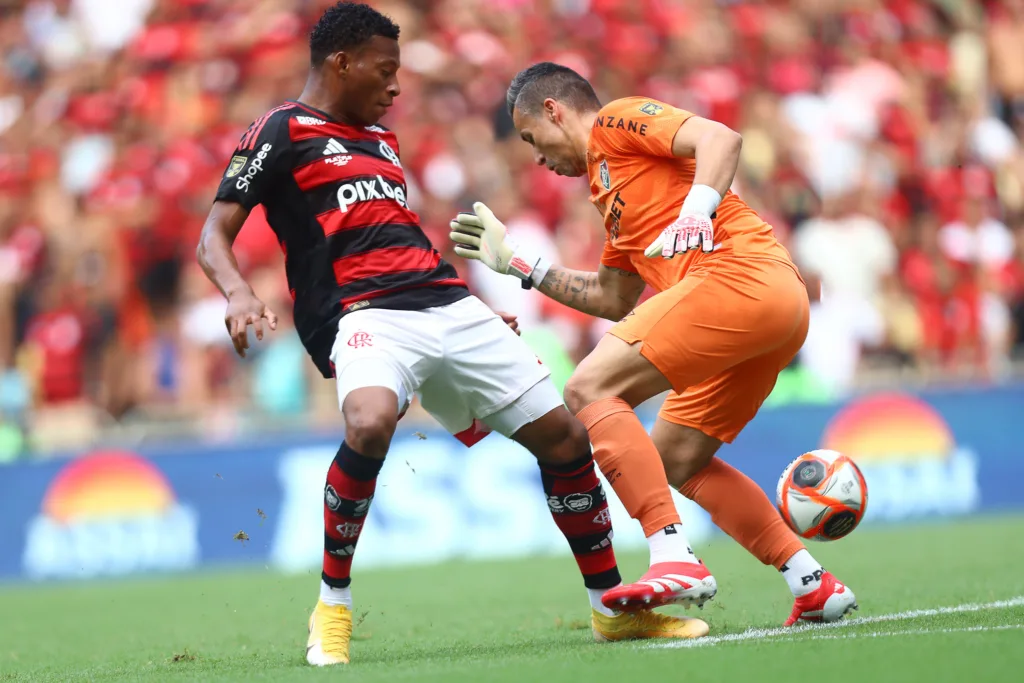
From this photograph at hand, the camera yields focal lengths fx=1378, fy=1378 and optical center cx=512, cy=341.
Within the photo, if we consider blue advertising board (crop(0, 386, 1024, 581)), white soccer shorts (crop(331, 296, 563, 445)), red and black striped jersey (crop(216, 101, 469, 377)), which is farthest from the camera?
blue advertising board (crop(0, 386, 1024, 581))

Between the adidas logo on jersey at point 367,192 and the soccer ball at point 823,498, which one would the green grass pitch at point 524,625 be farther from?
the adidas logo on jersey at point 367,192

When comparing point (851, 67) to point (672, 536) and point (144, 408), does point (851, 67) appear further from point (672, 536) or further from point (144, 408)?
point (672, 536)

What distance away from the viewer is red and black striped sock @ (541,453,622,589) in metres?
5.46

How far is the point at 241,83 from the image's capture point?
46.5 ft

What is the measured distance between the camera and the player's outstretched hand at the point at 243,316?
4.90 meters

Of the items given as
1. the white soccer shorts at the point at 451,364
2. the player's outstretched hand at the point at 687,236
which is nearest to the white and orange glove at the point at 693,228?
the player's outstretched hand at the point at 687,236

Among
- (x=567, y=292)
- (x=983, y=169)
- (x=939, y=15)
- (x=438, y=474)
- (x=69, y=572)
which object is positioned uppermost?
(x=939, y=15)

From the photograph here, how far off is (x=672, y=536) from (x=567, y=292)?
4.73 feet

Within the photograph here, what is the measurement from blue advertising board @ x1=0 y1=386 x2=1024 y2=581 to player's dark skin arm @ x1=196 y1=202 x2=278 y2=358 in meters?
6.17

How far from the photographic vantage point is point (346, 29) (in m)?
5.48

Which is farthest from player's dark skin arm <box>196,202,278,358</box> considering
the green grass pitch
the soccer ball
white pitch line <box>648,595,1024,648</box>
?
the soccer ball

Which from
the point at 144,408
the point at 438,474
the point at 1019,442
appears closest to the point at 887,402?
the point at 1019,442

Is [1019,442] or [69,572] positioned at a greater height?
[1019,442]

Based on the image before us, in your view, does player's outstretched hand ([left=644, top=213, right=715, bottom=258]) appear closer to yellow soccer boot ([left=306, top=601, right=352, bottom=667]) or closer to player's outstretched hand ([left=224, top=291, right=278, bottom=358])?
player's outstretched hand ([left=224, top=291, right=278, bottom=358])
